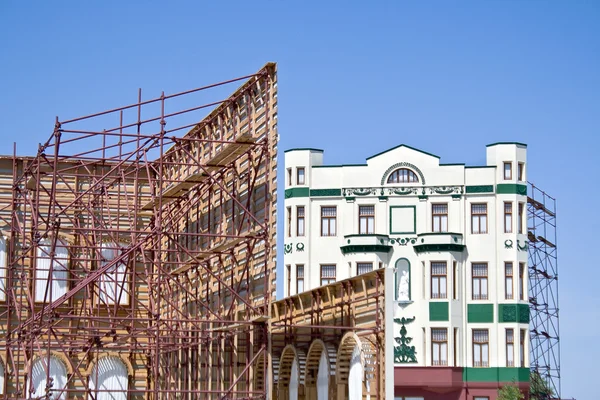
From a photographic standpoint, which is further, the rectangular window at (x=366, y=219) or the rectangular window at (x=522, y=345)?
the rectangular window at (x=366, y=219)

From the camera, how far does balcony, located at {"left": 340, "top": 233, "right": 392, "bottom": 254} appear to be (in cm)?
5334

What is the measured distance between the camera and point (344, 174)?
54.4 m

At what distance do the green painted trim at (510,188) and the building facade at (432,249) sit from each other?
0.23ft

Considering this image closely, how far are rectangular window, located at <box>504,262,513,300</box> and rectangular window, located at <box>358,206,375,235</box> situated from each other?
6.56 m

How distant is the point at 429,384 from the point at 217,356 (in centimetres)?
1983

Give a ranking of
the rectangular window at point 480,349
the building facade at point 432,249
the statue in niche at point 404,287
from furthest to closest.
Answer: the statue in niche at point 404,287
the rectangular window at point 480,349
the building facade at point 432,249

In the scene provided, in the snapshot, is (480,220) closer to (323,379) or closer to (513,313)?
(513,313)

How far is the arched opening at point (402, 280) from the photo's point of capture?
52906mm

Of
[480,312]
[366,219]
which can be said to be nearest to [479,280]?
[480,312]

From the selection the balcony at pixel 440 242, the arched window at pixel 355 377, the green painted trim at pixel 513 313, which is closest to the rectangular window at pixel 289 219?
the balcony at pixel 440 242

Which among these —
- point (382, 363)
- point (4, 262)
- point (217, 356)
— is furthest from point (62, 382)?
point (382, 363)

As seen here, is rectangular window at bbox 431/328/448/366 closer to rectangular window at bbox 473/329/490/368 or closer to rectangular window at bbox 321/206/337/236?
rectangular window at bbox 473/329/490/368

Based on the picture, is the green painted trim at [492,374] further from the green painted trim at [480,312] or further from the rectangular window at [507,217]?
the rectangular window at [507,217]

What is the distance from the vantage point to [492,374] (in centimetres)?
5138
